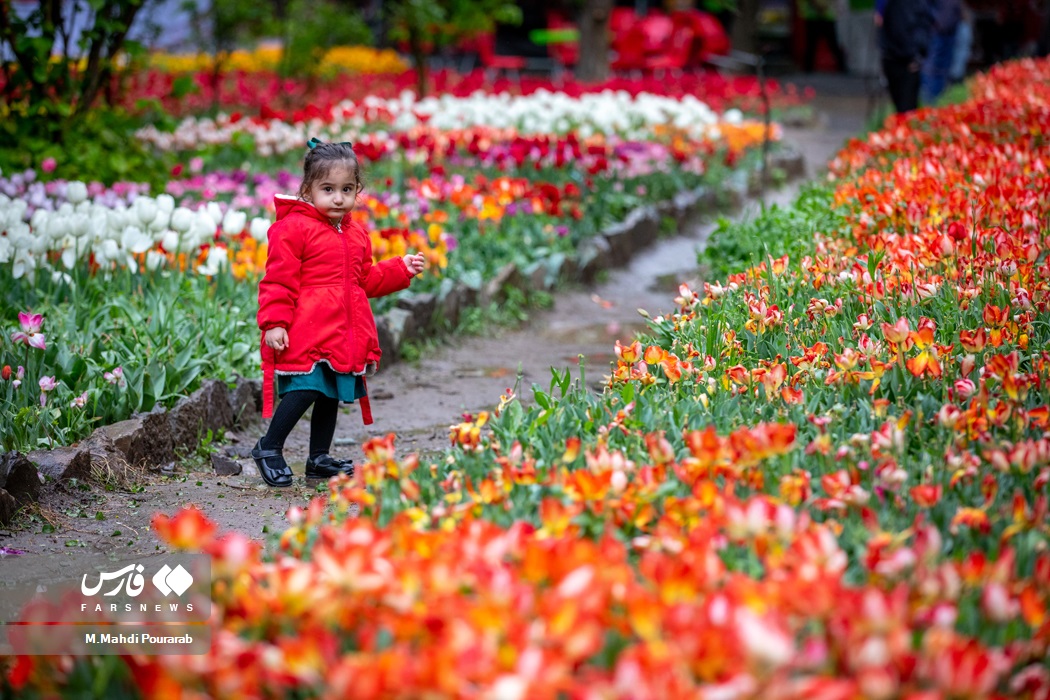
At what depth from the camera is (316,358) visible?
3.73 m

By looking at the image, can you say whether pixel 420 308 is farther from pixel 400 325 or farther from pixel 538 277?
pixel 538 277

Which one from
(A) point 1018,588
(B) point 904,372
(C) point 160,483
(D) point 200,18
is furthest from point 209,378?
(D) point 200,18

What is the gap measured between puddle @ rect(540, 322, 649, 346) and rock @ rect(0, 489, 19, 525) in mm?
3272

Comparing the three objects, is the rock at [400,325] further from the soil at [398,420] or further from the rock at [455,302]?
the rock at [455,302]

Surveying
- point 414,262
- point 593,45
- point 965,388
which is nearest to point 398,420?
point 414,262

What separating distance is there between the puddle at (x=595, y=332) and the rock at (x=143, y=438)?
258 cm

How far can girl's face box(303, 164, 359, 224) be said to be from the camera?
3645mm

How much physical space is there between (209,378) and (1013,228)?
3.08 metres

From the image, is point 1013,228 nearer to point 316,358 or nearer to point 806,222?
point 806,222

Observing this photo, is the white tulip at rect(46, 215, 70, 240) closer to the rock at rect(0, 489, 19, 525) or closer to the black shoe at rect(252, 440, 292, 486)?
the black shoe at rect(252, 440, 292, 486)

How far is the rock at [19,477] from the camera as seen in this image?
131 inches

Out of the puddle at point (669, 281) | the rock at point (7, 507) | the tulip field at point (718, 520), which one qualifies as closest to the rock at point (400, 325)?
the tulip field at point (718, 520)

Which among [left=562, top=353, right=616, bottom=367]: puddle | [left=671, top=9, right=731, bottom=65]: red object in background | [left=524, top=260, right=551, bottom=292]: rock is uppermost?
[left=671, top=9, right=731, bottom=65]: red object in background

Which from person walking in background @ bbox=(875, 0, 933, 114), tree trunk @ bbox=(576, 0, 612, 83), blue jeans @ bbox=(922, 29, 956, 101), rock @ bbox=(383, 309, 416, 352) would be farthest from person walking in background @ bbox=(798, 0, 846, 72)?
rock @ bbox=(383, 309, 416, 352)
